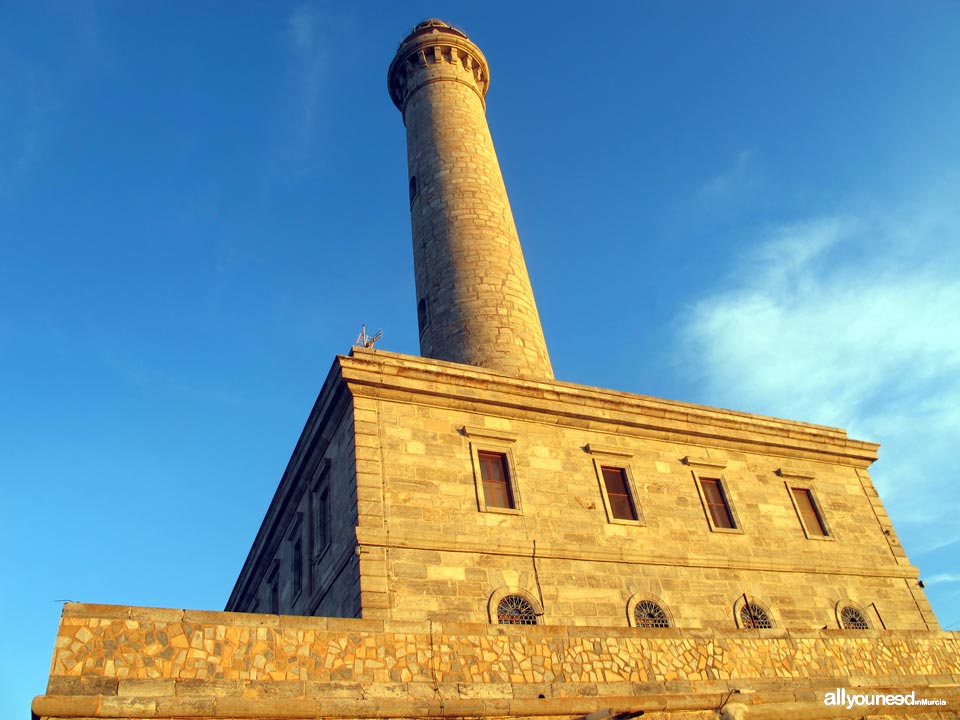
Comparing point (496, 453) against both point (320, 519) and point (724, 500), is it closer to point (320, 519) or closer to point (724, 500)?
point (320, 519)

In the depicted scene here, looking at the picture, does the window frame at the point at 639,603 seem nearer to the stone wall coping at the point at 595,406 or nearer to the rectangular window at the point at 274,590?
the stone wall coping at the point at 595,406

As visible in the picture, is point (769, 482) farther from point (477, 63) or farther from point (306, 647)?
point (477, 63)

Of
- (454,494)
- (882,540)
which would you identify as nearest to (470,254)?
(454,494)

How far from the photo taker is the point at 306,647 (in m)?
9.77

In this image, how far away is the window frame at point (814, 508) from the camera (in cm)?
1708

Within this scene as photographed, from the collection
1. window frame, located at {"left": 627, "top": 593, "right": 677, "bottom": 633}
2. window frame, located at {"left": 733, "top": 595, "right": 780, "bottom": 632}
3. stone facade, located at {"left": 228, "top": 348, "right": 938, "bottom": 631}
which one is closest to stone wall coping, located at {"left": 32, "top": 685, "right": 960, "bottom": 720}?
stone facade, located at {"left": 228, "top": 348, "right": 938, "bottom": 631}

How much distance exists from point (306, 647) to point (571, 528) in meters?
6.04

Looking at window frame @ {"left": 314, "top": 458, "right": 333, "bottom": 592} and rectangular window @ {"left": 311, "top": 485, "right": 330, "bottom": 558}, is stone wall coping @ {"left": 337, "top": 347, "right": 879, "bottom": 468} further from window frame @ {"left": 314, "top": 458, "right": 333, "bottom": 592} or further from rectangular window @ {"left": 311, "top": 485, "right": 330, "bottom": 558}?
rectangular window @ {"left": 311, "top": 485, "right": 330, "bottom": 558}

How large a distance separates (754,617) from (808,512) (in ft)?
11.5

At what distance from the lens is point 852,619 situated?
16.2 metres

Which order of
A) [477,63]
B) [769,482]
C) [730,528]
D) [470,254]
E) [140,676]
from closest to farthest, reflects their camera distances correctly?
[140,676]
[730,528]
[769,482]
[470,254]
[477,63]

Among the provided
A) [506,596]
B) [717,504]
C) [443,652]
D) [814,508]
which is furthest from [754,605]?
[443,652]

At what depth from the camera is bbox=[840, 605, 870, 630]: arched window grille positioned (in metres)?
16.1

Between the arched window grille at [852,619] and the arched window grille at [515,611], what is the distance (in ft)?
22.4
